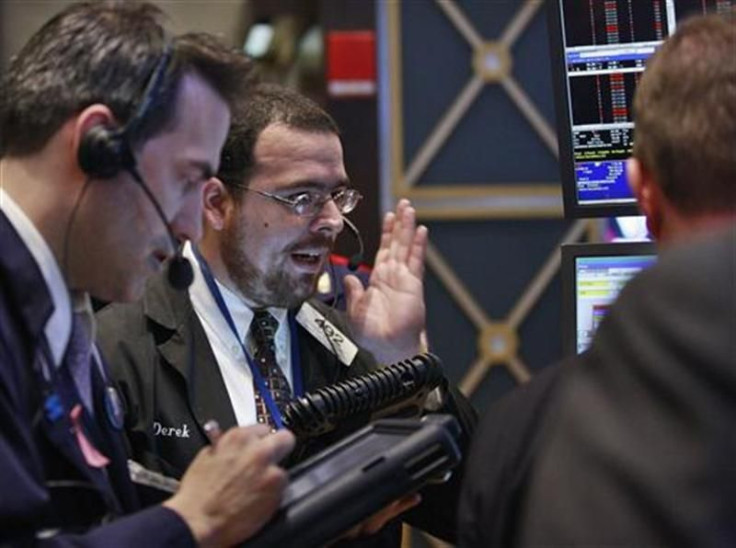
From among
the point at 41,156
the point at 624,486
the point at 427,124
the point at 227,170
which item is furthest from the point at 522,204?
the point at 624,486

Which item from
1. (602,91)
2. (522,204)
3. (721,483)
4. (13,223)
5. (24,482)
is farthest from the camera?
(522,204)

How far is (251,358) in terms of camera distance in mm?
2473

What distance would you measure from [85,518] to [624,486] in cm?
91

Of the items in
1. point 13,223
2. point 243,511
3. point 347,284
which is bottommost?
point 243,511

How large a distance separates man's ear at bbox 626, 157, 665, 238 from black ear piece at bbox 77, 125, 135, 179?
24.8 inches

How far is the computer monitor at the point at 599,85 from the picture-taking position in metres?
2.30

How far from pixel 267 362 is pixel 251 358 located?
2.1 inches

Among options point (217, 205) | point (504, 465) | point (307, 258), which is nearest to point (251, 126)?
point (217, 205)

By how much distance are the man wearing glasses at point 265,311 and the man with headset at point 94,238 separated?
50cm

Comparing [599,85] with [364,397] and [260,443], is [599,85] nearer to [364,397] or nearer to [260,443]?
[364,397]

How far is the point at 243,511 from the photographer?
1666 mm

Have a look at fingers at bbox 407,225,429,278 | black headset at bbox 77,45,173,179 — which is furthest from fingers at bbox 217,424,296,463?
fingers at bbox 407,225,429,278

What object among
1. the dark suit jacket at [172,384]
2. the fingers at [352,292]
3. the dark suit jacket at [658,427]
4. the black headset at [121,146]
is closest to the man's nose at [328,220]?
the fingers at [352,292]

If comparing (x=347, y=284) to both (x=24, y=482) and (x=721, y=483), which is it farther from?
(x=721, y=483)
